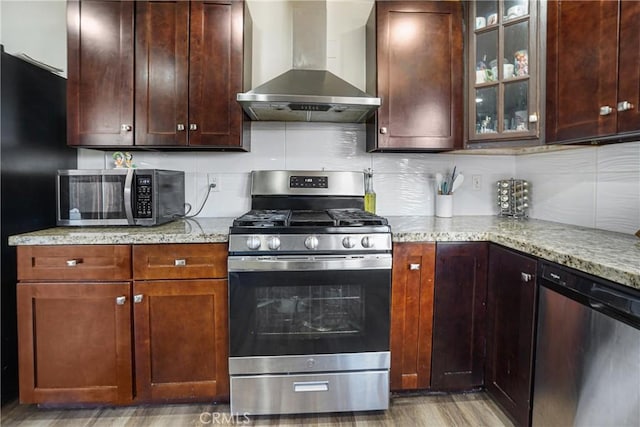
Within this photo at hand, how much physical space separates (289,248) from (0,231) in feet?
4.56

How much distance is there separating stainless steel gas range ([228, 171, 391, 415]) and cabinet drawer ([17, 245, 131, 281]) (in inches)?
21.5

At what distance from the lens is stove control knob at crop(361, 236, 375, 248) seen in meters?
1.65

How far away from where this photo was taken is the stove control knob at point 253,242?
161 centimetres

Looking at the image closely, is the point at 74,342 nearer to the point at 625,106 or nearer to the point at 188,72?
the point at 188,72

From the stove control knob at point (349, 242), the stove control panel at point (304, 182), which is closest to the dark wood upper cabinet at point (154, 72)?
the stove control panel at point (304, 182)

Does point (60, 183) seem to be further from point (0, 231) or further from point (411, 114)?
point (411, 114)

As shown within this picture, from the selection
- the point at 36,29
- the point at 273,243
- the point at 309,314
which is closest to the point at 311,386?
the point at 309,314

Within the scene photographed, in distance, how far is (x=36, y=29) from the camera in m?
2.21

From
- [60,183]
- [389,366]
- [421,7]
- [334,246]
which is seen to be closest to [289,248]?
[334,246]

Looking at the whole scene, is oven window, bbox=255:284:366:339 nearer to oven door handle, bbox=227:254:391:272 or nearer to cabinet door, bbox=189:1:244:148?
oven door handle, bbox=227:254:391:272

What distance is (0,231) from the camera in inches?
65.0

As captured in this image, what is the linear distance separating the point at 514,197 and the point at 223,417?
7.27 ft

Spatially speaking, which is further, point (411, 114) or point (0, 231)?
point (411, 114)

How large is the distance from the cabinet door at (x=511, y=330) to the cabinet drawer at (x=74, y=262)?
1.79 m
